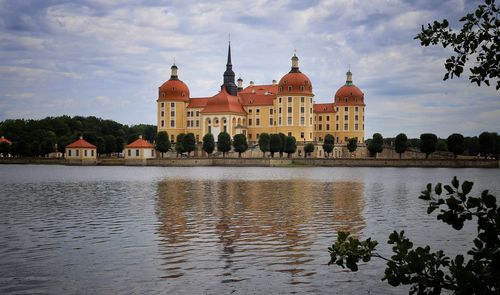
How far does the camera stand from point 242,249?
13.6 metres

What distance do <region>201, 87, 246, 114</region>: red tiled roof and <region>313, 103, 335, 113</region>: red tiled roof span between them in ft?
50.1

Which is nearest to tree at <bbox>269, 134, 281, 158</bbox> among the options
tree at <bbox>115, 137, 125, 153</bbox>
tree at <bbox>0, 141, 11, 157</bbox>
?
tree at <bbox>115, 137, 125, 153</bbox>

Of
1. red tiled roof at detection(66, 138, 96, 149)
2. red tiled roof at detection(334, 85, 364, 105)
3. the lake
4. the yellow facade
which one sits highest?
red tiled roof at detection(334, 85, 364, 105)

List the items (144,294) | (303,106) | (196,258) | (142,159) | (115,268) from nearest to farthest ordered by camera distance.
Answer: (144,294) < (115,268) < (196,258) < (142,159) < (303,106)

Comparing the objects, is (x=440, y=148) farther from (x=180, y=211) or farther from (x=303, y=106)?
(x=180, y=211)

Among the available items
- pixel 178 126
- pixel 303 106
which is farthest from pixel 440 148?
pixel 178 126

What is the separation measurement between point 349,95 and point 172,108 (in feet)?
112

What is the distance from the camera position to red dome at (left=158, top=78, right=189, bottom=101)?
110938 millimetres

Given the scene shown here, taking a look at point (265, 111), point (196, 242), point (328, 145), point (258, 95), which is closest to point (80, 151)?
point (265, 111)

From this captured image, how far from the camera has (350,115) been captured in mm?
109000

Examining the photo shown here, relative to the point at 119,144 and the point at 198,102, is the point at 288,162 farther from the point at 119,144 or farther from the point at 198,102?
the point at 198,102

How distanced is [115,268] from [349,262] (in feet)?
24.3

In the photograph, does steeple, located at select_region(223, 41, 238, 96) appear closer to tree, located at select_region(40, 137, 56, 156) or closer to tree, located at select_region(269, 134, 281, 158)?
tree, located at select_region(269, 134, 281, 158)

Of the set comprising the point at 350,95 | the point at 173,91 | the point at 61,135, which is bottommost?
the point at 61,135
